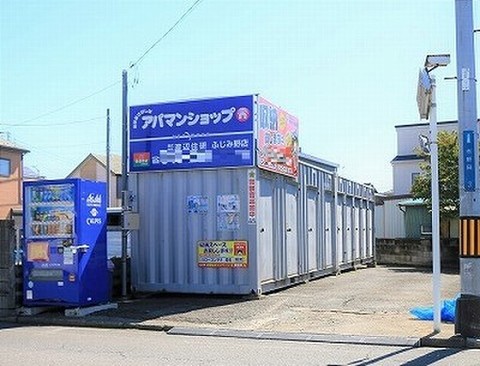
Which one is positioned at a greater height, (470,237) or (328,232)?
(470,237)

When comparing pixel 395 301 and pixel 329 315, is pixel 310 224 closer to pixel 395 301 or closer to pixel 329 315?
pixel 395 301

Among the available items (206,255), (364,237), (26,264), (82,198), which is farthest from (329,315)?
(364,237)

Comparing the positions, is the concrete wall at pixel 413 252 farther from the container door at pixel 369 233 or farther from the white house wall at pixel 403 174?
the white house wall at pixel 403 174

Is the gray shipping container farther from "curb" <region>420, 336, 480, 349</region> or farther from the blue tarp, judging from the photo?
"curb" <region>420, 336, 480, 349</region>

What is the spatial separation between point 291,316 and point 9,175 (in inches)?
1275

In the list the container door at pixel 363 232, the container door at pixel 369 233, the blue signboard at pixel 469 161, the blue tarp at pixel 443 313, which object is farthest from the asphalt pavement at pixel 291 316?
the container door at pixel 369 233

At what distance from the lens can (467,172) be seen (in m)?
9.59

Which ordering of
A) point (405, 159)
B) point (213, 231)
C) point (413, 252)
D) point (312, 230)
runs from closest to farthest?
point (213, 231), point (312, 230), point (413, 252), point (405, 159)

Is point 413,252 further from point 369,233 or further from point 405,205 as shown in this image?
point 405,205

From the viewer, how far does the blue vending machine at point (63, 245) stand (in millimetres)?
12125

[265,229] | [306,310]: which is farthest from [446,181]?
[306,310]

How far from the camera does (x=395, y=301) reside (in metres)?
13.7

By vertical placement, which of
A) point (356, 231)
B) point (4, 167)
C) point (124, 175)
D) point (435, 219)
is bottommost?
point (356, 231)

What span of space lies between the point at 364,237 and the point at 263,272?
12.2 m
